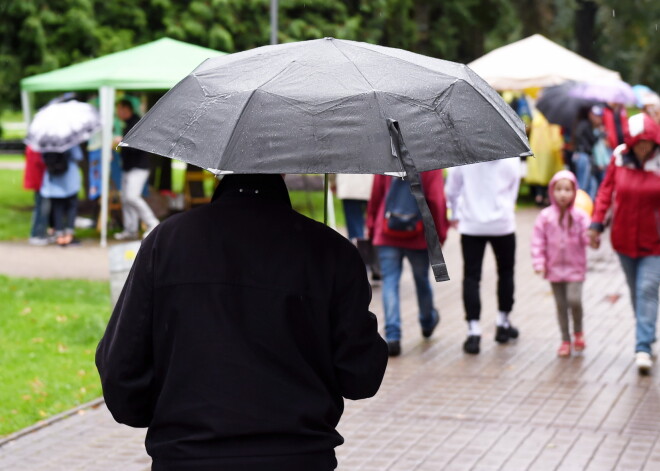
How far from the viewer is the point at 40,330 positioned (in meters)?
9.77

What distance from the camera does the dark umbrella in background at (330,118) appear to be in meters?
3.06

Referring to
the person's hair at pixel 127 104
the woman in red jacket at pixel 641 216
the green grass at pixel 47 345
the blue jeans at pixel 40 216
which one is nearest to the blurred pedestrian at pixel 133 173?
the person's hair at pixel 127 104

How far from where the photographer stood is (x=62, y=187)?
1522 centimetres

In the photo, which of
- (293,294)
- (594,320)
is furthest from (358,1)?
(293,294)

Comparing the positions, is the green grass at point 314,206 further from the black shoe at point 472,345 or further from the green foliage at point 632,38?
the green foliage at point 632,38

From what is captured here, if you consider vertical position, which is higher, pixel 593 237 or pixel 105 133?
pixel 105 133

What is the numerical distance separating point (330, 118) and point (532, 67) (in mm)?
14569

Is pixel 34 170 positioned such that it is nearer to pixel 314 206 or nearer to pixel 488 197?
pixel 314 206

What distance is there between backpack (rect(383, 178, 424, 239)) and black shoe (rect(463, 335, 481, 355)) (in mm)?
958

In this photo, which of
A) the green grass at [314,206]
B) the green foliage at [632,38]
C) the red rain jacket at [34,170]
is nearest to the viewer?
the red rain jacket at [34,170]

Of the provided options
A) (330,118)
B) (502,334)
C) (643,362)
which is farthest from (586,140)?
(330,118)

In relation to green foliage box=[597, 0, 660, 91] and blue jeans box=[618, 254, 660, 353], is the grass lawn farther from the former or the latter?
green foliage box=[597, 0, 660, 91]

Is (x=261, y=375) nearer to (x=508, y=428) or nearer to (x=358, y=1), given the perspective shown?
(x=508, y=428)

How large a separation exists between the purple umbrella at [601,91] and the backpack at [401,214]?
849 centimetres
